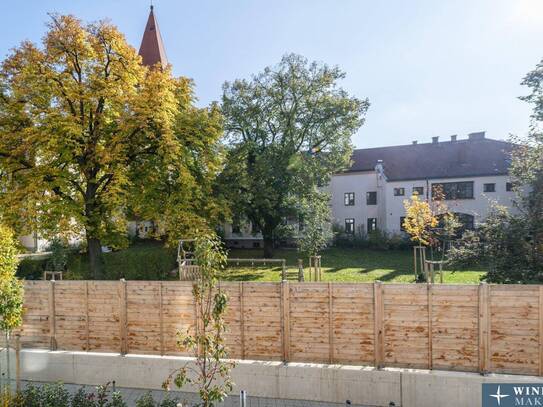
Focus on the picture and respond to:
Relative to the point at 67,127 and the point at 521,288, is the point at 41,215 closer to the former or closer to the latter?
the point at 67,127

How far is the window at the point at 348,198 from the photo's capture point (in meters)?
38.7

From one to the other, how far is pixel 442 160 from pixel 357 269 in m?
18.4

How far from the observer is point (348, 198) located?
1529 inches

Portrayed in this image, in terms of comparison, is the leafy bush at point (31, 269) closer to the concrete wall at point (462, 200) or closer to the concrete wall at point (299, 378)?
the concrete wall at point (299, 378)

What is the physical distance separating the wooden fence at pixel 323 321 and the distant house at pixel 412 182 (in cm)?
2250

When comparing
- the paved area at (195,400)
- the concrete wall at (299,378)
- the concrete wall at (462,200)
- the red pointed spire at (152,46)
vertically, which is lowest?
the paved area at (195,400)

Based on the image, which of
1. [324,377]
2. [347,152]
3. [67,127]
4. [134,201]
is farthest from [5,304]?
[347,152]

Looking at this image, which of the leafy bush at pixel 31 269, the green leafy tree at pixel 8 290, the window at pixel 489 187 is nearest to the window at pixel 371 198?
the window at pixel 489 187

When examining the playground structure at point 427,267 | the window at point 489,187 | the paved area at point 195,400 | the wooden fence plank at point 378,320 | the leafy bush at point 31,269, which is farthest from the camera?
the window at point 489,187

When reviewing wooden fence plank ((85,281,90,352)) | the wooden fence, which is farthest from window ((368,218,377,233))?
wooden fence plank ((85,281,90,352))

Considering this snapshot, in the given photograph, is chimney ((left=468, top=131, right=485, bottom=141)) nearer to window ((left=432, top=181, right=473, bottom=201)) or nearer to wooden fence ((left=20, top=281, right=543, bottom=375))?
window ((left=432, top=181, right=473, bottom=201))

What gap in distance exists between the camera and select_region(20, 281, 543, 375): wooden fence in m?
8.12

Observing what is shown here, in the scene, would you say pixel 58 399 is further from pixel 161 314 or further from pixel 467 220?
pixel 467 220

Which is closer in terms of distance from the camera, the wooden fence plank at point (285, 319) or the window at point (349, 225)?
the wooden fence plank at point (285, 319)
